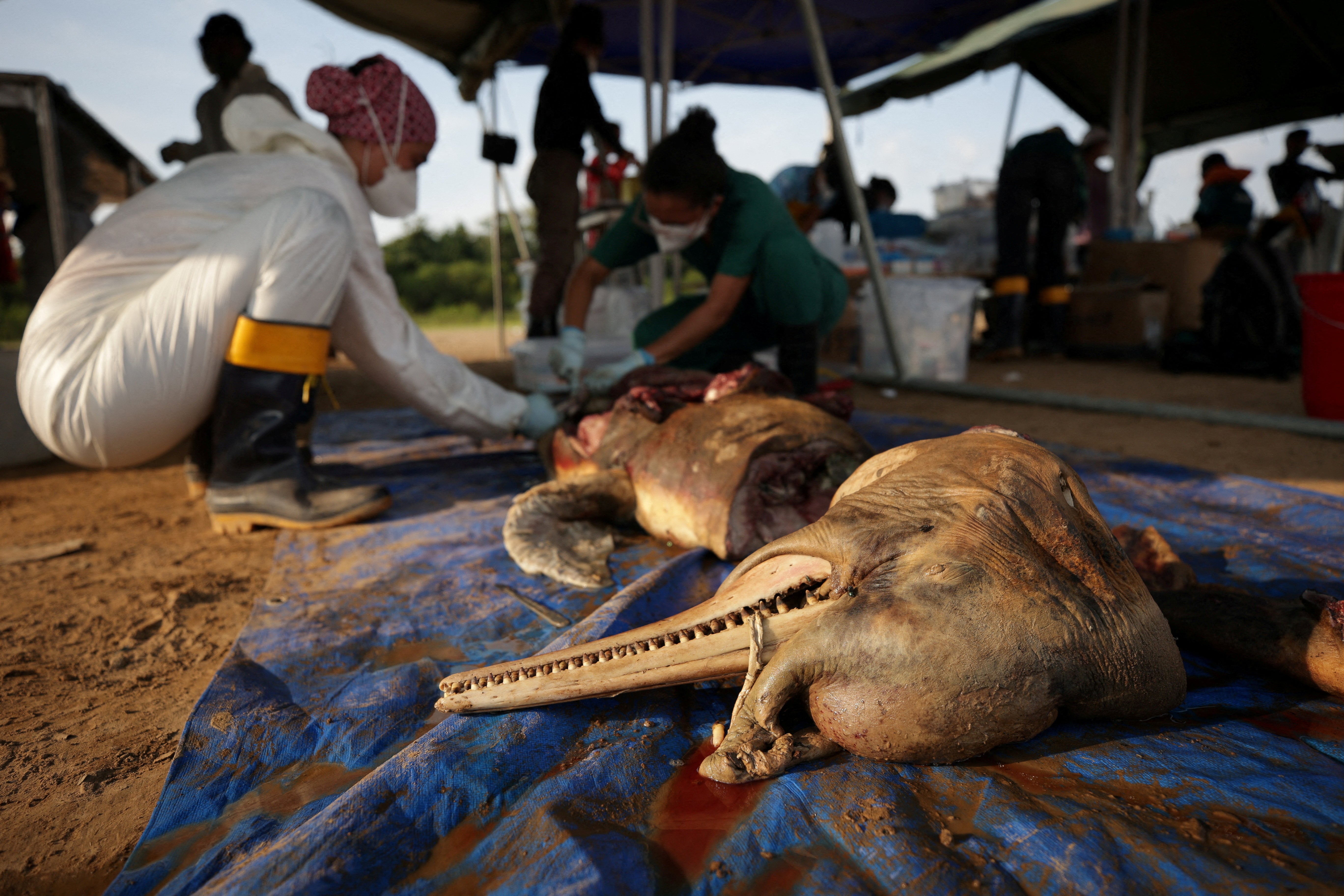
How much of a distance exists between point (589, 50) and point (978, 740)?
5.75 metres

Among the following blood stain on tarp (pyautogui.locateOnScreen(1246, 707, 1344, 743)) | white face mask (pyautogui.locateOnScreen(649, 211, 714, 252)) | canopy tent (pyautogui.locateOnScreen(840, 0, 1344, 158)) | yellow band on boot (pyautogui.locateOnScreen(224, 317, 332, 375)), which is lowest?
blood stain on tarp (pyautogui.locateOnScreen(1246, 707, 1344, 743))

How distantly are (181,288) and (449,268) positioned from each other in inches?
786

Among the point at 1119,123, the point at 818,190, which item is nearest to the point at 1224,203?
the point at 1119,123

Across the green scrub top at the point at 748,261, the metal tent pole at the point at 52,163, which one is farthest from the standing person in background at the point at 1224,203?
the metal tent pole at the point at 52,163

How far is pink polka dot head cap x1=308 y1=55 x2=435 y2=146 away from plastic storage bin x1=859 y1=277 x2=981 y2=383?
12.5 feet

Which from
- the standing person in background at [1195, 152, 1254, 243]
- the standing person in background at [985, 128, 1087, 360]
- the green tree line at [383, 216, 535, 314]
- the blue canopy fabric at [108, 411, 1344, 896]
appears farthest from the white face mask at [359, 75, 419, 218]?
the green tree line at [383, 216, 535, 314]

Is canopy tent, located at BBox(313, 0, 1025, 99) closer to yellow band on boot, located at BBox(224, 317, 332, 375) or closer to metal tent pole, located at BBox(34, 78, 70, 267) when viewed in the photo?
metal tent pole, located at BBox(34, 78, 70, 267)

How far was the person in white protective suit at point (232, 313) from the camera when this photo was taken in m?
2.62

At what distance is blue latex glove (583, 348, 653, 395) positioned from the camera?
11.1ft

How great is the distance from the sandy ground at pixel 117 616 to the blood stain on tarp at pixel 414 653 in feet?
1.29

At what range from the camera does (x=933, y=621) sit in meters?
1.18

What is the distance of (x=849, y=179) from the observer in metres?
5.34

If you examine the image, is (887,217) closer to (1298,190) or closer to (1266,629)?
(1298,190)

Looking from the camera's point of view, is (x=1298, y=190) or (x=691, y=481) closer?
(x=691, y=481)
